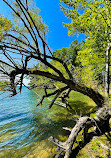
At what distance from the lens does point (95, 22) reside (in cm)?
555

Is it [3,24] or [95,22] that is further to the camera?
[95,22]

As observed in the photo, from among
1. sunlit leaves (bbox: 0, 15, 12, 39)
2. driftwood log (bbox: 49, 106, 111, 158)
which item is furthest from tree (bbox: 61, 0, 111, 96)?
sunlit leaves (bbox: 0, 15, 12, 39)

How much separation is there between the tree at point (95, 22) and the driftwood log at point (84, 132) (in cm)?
263

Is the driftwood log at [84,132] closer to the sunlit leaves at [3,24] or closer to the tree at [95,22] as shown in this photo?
the tree at [95,22]

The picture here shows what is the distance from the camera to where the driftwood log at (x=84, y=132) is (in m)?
3.23

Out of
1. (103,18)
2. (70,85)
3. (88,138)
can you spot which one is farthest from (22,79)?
(103,18)

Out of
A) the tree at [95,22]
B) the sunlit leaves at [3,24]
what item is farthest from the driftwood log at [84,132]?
the sunlit leaves at [3,24]

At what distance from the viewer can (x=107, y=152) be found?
3.04 m

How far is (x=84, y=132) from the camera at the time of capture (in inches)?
157

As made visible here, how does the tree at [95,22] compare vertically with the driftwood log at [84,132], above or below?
above

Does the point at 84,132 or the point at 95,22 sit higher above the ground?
the point at 95,22

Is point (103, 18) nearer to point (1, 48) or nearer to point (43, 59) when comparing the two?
point (43, 59)

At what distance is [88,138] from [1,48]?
5924mm

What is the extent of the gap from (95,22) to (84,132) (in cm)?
697
